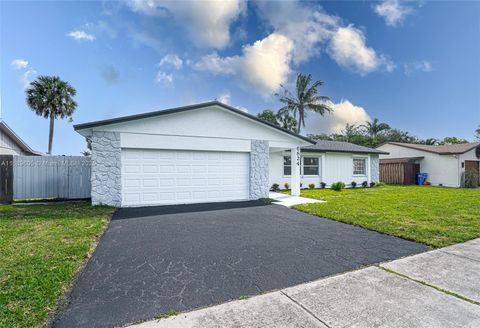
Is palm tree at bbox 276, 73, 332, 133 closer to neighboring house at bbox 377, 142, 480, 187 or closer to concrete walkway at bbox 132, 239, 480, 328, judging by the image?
neighboring house at bbox 377, 142, 480, 187

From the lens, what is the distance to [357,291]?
3080 millimetres

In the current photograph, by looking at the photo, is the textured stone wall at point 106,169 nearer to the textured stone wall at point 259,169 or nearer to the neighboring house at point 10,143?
the textured stone wall at point 259,169

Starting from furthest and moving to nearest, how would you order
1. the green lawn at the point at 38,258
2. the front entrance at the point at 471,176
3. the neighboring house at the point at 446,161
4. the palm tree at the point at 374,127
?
the palm tree at the point at 374,127, the neighboring house at the point at 446,161, the front entrance at the point at 471,176, the green lawn at the point at 38,258

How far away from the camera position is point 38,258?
4.03 m

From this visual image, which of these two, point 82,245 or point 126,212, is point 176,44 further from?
point 82,245

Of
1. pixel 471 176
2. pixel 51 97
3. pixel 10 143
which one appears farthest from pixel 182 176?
pixel 471 176

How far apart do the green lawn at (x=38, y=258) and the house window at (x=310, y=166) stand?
1322cm

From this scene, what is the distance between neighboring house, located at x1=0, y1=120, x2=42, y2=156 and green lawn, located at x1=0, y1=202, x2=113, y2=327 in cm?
1028

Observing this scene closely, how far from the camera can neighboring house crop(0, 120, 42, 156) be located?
578 inches

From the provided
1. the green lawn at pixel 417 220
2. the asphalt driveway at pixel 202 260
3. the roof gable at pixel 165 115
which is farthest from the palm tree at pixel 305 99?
the asphalt driveway at pixel 202 260

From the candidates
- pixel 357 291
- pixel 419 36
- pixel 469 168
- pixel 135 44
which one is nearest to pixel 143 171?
pixel 135 44

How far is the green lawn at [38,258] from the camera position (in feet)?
8.61

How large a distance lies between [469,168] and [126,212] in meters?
26.7

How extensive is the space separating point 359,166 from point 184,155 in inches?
599
